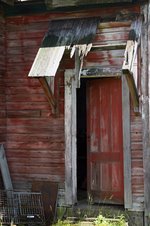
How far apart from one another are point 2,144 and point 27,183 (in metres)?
0.85

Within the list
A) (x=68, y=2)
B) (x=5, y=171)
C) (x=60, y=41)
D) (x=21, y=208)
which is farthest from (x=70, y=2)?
(x=21, y=208)

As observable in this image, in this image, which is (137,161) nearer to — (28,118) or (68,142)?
(68,142)

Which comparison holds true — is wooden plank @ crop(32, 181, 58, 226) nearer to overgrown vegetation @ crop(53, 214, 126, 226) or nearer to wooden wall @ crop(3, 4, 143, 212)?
wooden wall @ crop(3, 4, 143, 212)

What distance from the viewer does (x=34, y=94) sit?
26.8ft

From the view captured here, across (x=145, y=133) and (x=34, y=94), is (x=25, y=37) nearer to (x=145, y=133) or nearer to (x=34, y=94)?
(x=34, y=94)

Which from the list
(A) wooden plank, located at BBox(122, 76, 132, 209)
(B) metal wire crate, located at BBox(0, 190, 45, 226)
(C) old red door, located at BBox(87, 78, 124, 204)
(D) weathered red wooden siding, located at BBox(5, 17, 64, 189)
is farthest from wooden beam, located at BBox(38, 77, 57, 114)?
(B) metal wire crate, located at BBox(0, 190, 45, 226)

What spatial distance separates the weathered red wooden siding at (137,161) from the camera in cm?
741

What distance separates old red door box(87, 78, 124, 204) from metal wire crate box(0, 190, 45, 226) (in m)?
1.07

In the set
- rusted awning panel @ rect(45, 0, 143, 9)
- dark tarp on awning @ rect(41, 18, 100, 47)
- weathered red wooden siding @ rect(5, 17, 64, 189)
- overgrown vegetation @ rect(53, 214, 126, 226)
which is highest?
rusted awning panel @ rect(45, 0, 143, 9)

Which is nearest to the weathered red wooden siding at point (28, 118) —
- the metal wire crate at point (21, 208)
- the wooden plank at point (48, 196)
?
the wooden plank at point (48, 196)

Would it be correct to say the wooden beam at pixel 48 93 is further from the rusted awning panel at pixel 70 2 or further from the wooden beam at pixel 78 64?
the rusted awning panel at pixel 70 2

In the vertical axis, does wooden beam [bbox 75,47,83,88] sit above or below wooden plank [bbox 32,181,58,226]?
above

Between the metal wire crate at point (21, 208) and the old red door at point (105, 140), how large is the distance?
1.07m

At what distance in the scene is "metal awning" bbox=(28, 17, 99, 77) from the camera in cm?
692
